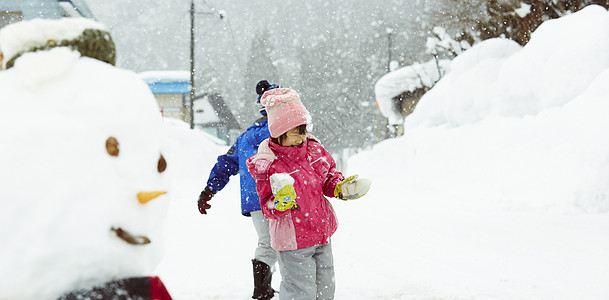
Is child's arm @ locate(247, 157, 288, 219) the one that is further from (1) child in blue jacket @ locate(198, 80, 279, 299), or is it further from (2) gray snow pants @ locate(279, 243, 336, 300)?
(1) child in blue jacket @ locate(198, 80, 279, 299)

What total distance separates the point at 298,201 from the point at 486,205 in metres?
7.61

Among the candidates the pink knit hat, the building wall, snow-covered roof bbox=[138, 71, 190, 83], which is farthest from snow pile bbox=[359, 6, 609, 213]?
the building wall

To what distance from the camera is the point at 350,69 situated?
57.6m

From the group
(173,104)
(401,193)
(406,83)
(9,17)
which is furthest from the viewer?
(173,104)

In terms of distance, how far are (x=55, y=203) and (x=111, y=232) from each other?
195 millimetres

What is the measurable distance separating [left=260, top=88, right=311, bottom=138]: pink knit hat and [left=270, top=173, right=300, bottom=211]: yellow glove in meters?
0.35

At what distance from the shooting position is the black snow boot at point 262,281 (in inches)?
166

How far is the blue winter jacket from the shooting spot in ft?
13.9

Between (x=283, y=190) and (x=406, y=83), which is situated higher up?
(x=406, y=83)

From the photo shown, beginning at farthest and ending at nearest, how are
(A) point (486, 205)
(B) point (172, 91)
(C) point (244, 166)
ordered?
(B) point (172, 91), (A) point (486, 205), (C) point (244, 166)

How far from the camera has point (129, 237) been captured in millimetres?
1733

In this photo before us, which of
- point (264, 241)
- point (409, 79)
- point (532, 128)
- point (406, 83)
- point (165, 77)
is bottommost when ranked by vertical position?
point (264, 241)

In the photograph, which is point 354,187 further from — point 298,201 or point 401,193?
point 401,193

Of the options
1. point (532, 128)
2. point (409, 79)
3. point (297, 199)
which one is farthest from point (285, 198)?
point (409, 79)
